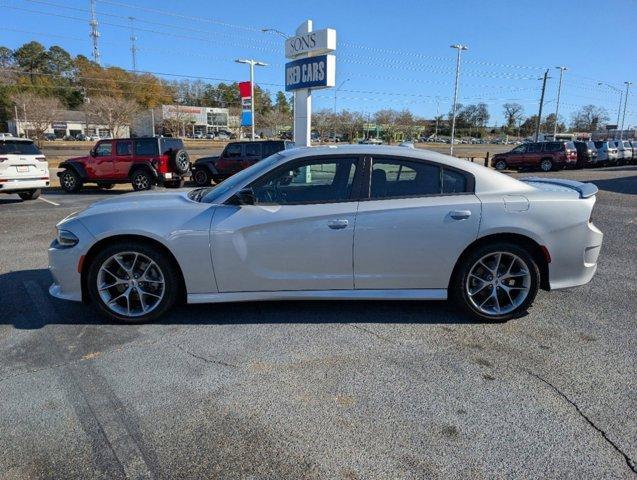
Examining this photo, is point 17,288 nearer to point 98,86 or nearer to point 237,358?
point 237,358

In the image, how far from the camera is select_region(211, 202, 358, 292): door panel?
388 centimetres

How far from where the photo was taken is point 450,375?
3.22 m

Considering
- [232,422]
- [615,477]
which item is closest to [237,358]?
[232,422]

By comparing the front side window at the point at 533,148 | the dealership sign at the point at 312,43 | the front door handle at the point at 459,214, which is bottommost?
the front door handle at the point at 459,214

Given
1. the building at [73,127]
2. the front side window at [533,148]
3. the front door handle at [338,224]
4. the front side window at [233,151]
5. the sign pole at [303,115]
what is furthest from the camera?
the building at [73,127]

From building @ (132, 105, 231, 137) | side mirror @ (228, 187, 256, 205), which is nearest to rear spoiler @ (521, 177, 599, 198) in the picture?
side mirror @ (228, 187, 256, 205)

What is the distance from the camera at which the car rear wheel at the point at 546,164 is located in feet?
86.6

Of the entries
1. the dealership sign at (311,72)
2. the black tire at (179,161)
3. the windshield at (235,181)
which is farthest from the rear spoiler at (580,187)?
the black tire at (179,161)

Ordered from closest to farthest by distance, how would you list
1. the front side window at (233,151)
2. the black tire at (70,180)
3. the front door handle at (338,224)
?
the front door handle at (338,224), the black tire at (70,180), the front side window at (233,151)

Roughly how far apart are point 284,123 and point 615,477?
101 m

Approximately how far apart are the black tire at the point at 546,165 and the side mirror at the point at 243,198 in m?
26.5

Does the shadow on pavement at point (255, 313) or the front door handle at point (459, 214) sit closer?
the front door handle at point (459, 214)

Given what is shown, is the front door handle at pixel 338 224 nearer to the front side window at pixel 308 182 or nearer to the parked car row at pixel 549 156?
the front side window at pixel 308 182

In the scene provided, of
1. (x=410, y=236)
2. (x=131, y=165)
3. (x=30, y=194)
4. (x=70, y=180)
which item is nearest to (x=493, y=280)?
(x=410, y=236)
